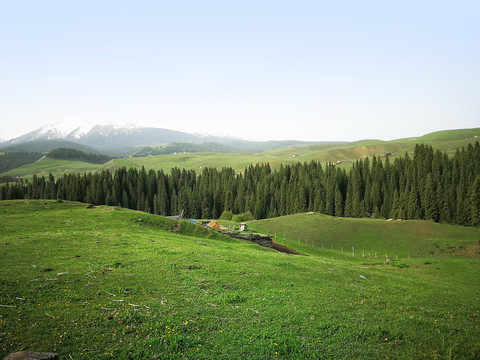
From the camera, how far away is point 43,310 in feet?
42.4

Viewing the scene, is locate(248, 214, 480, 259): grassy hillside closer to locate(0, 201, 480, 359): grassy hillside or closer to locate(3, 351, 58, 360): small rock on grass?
locate(0, 201, 480, 359): grassy hillside

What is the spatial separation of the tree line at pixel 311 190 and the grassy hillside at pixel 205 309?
92405 mm

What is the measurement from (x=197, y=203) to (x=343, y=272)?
115m

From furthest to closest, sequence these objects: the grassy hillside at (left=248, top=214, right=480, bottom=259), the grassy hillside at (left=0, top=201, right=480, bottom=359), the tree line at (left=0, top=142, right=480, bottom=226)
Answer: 1. the tree line at (left=0, top=142, right=480, bottom=226)
2. the grassy hillside at (left=248, top=214, right=480, bottom=259)
3. the grassy hillside at (left=0, top=201, right=480, bottom=359)

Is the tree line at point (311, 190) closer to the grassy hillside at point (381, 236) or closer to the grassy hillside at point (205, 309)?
the grassy hillside at point (381, 236)

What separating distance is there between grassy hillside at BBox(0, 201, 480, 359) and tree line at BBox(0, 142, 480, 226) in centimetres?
9240

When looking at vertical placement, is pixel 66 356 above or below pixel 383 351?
above

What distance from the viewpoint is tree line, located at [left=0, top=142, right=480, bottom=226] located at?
103188 millimetres

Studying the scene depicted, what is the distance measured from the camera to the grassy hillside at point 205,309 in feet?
36.5

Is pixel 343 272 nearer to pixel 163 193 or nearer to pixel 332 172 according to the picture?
pixel 332 172

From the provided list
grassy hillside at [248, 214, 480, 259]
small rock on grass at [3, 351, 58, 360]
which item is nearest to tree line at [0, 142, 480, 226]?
grassy hillside at [248, 214, 480, 259]

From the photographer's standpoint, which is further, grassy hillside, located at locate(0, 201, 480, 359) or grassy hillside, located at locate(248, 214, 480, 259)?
grassy hillside, located at locate(248, 214, 480, 259)

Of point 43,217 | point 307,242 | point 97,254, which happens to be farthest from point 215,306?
point 307,242

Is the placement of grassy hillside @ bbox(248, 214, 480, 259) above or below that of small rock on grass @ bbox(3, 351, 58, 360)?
below
